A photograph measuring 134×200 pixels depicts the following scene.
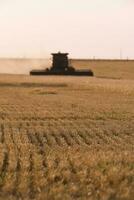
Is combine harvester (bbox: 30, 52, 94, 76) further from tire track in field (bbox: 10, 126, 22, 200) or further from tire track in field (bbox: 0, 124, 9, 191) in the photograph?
tire track in field (bbox: 0, 124, 9, 191)

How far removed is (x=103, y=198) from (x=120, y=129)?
25.8ft

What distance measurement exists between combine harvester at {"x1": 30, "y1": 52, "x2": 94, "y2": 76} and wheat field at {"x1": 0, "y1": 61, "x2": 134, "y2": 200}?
3180 centimetres

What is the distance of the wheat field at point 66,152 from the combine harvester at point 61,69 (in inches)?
1252

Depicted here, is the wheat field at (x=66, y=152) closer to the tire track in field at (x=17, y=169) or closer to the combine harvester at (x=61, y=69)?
the tire track in field at (x=17, y=169)

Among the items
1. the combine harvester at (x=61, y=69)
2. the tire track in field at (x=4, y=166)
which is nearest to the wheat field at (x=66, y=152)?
the tire track in field at (x=4, y=166)

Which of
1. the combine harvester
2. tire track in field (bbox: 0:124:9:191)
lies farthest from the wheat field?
the combine harvester

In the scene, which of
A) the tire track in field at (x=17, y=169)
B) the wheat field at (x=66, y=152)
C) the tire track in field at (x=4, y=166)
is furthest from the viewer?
the tire track in field at (x=4, y=166)

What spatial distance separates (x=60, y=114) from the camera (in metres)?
19.9

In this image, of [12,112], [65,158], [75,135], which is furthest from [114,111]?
[65,158]

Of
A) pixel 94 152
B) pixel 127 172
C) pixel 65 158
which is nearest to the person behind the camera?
pixel 127 172

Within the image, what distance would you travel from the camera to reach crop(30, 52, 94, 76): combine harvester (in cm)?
5459

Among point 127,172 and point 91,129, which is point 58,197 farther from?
point 91,129

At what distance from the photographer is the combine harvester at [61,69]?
5459 cm

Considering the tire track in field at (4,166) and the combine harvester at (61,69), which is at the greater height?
the tire track in field at (4,166)
